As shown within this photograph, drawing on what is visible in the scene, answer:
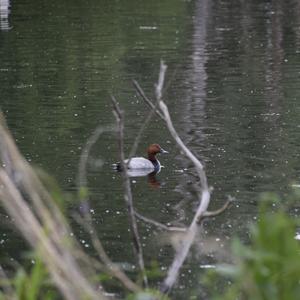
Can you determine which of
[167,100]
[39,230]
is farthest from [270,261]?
[167,100]

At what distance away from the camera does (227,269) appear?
135 inches

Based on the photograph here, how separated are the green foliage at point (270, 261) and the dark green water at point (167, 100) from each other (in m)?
0.53

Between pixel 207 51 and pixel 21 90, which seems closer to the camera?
pixel 21 90

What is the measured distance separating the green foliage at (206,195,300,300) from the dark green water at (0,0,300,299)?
53cm

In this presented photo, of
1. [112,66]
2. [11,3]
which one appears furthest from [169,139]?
[11,3]

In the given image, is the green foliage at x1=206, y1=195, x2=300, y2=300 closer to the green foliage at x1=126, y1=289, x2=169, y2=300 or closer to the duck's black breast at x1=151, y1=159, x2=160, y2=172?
the green foliage at x1=126, y1=289, x2=169, y2=300

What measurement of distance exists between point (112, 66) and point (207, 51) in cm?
304

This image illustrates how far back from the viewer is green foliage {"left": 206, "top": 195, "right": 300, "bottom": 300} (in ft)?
11.1

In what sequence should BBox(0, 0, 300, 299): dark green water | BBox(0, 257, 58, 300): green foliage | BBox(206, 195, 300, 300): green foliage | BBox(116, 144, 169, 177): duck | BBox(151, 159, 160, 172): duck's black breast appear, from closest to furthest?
BBox(206, 195, 300, 300): green foliage, BBox(0, 257, 58, 300): green foliage, BBox(0, 0, 300, 299): dark green water, BBox(116, 144, 169, 177): duck, BBox(151, 159, 160, 172): duck's black breast

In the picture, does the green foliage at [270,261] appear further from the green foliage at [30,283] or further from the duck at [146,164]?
the duck at [146,164]

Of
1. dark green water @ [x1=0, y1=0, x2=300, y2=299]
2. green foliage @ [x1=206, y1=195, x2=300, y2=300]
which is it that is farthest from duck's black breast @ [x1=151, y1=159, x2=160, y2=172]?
green foliage @ [x1=206, y1=195, x2=300, y2=300]

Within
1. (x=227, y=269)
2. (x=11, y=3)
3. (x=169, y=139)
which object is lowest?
(x=11, y=3)

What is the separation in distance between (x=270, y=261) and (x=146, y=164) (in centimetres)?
953

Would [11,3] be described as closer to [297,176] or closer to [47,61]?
[47,61]
